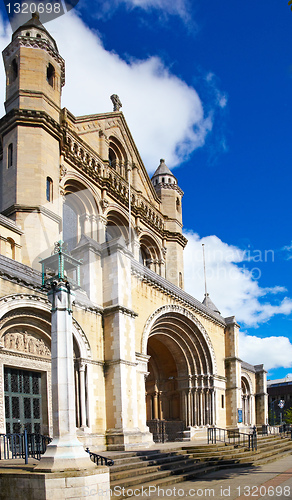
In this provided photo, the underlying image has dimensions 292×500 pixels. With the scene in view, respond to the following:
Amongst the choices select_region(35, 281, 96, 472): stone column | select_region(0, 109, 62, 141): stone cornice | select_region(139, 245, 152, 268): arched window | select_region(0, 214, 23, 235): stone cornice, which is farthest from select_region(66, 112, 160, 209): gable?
select_region(35, 281, 96, 472): stone column

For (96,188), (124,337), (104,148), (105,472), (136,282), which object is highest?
(104,148)

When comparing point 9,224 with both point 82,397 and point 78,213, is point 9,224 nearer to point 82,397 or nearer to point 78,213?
point 78,213

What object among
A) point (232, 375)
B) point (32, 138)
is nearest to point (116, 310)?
point (32, 138)

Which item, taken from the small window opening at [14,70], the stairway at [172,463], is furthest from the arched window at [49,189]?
the stairway at [172,463]

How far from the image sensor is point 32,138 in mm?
21266

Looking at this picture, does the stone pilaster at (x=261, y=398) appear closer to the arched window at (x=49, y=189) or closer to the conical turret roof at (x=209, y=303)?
the conical turret roof at (x=209, y=303)

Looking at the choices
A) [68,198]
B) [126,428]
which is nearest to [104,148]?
[68,198]

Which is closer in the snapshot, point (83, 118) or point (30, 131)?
point (30, 131)

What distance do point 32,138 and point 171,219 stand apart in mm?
14974

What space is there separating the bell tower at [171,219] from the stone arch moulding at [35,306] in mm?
15424

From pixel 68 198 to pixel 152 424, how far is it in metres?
12.3

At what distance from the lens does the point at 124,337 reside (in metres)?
18.2

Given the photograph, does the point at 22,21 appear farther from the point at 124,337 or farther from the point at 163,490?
the point at 163,490

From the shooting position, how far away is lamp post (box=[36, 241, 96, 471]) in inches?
365
